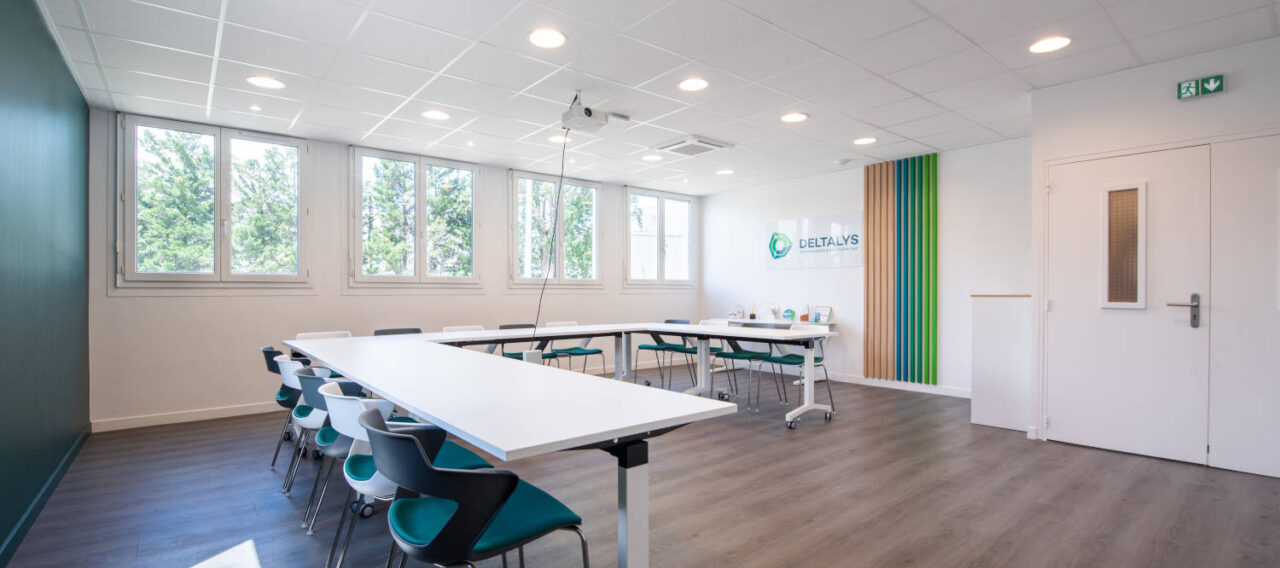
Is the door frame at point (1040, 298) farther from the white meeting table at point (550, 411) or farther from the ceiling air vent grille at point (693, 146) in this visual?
the white meeting table at point (550, 411)

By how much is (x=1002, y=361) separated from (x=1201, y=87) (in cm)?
245

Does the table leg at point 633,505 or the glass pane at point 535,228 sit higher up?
the glass pane at point 535,228

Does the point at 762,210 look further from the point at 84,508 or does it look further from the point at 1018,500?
the point at 84,508

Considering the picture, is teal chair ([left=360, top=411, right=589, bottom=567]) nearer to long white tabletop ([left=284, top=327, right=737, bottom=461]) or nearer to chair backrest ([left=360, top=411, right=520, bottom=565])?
chair backrest ([left=360, top=411, right=520, bottom=565])

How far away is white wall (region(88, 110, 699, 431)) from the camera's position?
506cm

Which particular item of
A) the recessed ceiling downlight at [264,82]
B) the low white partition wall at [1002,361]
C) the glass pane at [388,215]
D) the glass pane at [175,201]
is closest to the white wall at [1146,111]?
the low white partition wall at [1002,361]

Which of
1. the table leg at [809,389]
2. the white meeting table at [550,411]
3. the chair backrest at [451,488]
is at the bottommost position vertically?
the table leg at [809,389]

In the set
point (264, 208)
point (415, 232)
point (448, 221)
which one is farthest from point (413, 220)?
point (264, 208)

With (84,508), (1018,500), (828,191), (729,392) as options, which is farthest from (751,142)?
(84,508)

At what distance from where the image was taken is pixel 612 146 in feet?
20.7

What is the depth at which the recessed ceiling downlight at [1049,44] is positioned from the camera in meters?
3.69

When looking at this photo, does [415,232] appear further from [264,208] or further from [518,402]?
[518,402]

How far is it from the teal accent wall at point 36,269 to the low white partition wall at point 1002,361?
6498mm

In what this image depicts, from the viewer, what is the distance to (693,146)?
624 cm
